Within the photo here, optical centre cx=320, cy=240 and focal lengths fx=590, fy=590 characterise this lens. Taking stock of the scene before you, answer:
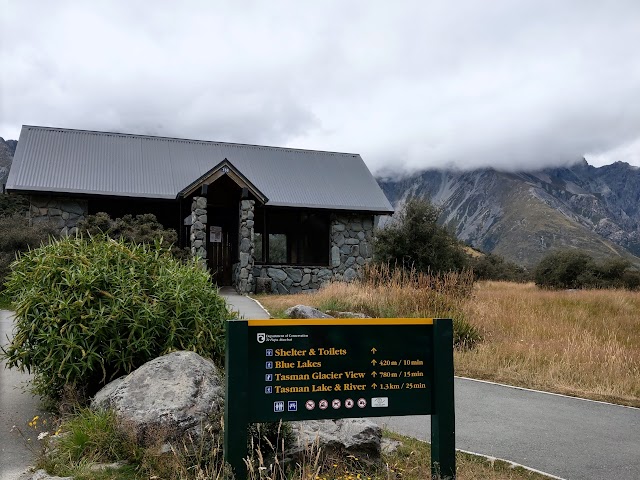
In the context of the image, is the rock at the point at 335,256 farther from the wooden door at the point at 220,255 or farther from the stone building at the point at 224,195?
the wooden door at the point at 220,255

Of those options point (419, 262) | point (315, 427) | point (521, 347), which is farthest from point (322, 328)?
point (419, 262)

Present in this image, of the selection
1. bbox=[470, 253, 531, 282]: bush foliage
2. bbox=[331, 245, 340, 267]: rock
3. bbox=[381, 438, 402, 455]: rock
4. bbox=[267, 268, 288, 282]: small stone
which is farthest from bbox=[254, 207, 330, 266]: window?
bbox=[381, 438, 402, 455]: rock

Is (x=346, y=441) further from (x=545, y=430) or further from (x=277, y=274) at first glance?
(x=277, y=274)

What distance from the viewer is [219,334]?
5918 millimetres

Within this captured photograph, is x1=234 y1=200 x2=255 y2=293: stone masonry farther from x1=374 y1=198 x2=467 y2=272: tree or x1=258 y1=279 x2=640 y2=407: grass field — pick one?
x1=374 y1=198 x2=467 y2=272: tree

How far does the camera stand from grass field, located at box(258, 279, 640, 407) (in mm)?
8211

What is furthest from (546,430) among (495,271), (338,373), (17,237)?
(495,271)

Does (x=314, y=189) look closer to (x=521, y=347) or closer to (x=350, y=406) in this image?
(x=521, y=347)

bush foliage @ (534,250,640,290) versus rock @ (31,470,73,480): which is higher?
bush foliage @ (534,250,640,290)

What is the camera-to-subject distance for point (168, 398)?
436 centimetres

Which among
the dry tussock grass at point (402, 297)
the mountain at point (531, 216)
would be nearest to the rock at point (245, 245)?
the dry tussock grass at point (402, 297)

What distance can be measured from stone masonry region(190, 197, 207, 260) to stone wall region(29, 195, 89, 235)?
3993mm

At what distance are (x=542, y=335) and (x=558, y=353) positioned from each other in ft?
5.22

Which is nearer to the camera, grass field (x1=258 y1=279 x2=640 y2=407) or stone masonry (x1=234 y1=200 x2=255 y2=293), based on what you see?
grass field (x1=258 y1=279 x2=640 y2=407)
